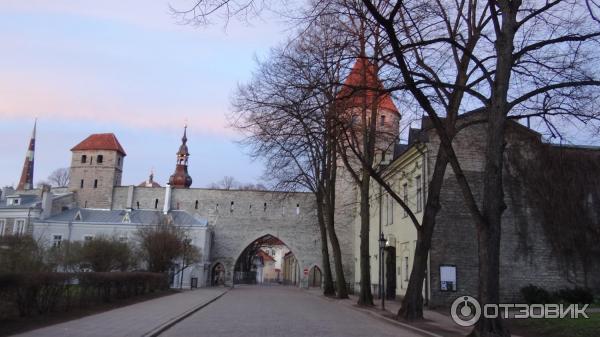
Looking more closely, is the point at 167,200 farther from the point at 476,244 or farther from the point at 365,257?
the point at 476,244

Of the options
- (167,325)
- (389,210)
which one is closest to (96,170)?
(389,210)

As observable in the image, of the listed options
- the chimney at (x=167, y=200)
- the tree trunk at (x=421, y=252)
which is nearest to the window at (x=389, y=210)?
the tree trunk at (x=421, y=252)

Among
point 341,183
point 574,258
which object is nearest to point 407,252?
point 574,258

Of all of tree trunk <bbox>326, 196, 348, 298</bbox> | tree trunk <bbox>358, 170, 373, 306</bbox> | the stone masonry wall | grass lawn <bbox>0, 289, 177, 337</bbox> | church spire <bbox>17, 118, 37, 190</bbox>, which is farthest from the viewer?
church spire <bbox>17, 118, 37, 190</bbox>

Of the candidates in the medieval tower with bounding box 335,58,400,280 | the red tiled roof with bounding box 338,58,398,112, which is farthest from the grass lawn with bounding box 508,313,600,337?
the red tiled roof with bounding box 338,58,398,112

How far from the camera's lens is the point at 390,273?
3500cm

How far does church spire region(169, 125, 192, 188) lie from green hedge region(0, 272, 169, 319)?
46752 millimetres

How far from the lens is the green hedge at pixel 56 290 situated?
1343cm

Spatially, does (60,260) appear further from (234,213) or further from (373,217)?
(234,213)

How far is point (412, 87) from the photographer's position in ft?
40.3

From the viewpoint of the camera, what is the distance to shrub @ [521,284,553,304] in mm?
25634

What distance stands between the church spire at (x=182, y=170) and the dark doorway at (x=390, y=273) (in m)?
42.8

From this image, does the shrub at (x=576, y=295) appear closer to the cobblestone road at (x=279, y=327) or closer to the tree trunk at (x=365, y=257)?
the tree trunk at (x=365, y=257)

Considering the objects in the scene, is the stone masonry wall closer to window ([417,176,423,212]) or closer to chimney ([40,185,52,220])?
window ([417,176,423,212])
